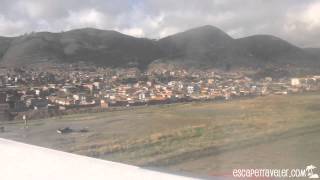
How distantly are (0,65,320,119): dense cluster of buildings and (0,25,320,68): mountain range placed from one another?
95mm

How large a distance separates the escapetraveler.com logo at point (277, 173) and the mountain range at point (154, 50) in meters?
0.69

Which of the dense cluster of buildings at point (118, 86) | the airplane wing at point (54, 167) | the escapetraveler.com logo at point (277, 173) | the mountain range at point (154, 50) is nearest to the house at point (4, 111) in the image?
the dense cluster of buildings at point (118, 86)

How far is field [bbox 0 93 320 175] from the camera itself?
4176 millimetres

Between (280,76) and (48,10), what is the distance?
3.13 m

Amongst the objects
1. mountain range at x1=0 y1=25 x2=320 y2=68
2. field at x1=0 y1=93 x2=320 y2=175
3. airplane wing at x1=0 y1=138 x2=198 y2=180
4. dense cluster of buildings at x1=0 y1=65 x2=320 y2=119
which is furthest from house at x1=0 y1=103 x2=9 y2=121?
field at x1=0 y1=93 x2=320 y2=175

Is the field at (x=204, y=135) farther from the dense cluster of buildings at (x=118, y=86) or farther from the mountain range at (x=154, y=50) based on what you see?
the mountain range at (x=154, y=50)

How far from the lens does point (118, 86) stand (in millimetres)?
5969

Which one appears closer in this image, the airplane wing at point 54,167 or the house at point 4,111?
the airplane wing at point 54,167

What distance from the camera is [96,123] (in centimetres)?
611

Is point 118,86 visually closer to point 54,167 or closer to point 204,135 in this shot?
point 54,167

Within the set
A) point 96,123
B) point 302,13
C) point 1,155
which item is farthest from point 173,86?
point 1,155

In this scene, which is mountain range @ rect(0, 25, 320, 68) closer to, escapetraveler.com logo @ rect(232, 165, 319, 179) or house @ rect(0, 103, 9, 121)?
house @ rect(0, 103, 9, 121)

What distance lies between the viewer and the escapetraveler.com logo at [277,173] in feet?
13.3

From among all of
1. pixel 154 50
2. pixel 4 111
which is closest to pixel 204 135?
pixel 154 50
